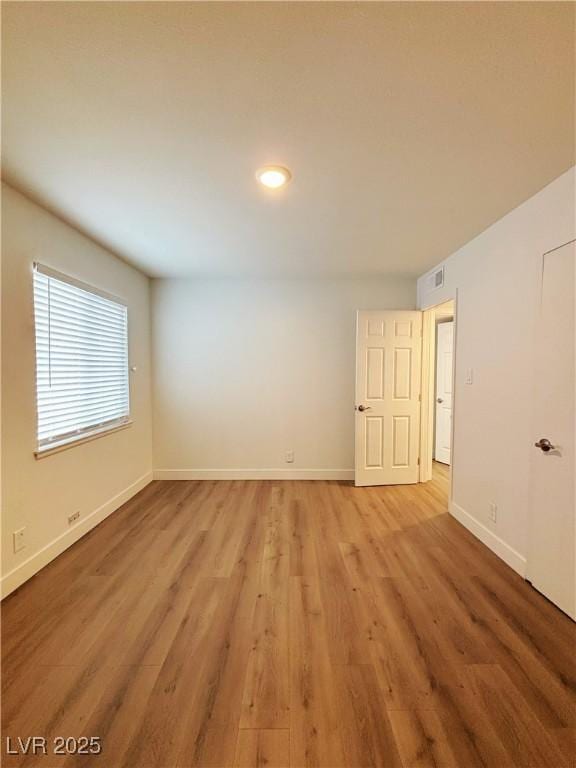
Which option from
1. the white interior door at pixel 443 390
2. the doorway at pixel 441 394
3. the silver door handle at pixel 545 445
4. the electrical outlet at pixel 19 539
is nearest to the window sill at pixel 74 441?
the electrical outlet at pixel 19 539

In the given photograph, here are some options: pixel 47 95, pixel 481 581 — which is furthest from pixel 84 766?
pixel 47 95

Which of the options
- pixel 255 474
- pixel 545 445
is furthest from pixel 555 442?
pixel 255 474

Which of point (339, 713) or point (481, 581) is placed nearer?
point (339, 713)

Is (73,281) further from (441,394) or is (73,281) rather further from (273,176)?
(441,394)

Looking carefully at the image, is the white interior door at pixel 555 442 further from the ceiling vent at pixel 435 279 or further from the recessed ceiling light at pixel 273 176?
the recessed ceiling light at pixel 273 176

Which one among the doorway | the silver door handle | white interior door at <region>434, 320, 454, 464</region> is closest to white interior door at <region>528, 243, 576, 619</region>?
the silver door handle

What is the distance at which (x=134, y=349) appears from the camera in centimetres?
356

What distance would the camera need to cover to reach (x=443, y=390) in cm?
464

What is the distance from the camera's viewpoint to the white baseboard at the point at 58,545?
1929 millimetres

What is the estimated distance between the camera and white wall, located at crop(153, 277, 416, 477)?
12.8 ft

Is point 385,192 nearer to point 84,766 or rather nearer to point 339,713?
point 339,713

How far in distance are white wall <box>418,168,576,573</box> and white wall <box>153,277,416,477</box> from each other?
1307 mm

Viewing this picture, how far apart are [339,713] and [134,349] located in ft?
11.4

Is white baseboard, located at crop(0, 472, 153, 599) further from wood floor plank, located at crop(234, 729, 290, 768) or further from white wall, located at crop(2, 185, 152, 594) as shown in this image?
wood floor plank, located at crop(234, 729, 290, 768)
